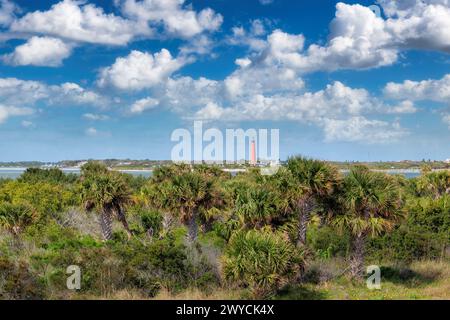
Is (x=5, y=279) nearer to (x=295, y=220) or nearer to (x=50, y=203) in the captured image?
(x=295, y=220)

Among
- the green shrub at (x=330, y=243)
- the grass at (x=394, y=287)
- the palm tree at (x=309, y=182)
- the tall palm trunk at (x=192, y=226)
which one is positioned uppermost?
the palm tree at (x=309, y=182)

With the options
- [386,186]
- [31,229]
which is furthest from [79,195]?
[386,186]

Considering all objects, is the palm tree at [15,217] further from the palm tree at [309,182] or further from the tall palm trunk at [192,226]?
the palm tree at [309,182]

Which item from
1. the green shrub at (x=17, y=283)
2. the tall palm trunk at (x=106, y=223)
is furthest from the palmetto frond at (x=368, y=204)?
the tall palm trunk at (x=106, y=223)

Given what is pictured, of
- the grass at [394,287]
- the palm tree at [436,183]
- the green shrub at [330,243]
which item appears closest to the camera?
the grass at [394,287]

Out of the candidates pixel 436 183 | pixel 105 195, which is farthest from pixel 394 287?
pixel 436 183

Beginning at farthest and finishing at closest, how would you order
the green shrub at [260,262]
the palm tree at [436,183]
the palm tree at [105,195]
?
1. the palm tree at [436,183]
2. the palm tree at [105,195]
3. the green shrub at [260,262]

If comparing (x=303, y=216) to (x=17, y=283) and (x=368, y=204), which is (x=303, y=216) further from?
(x=17, y=283)
